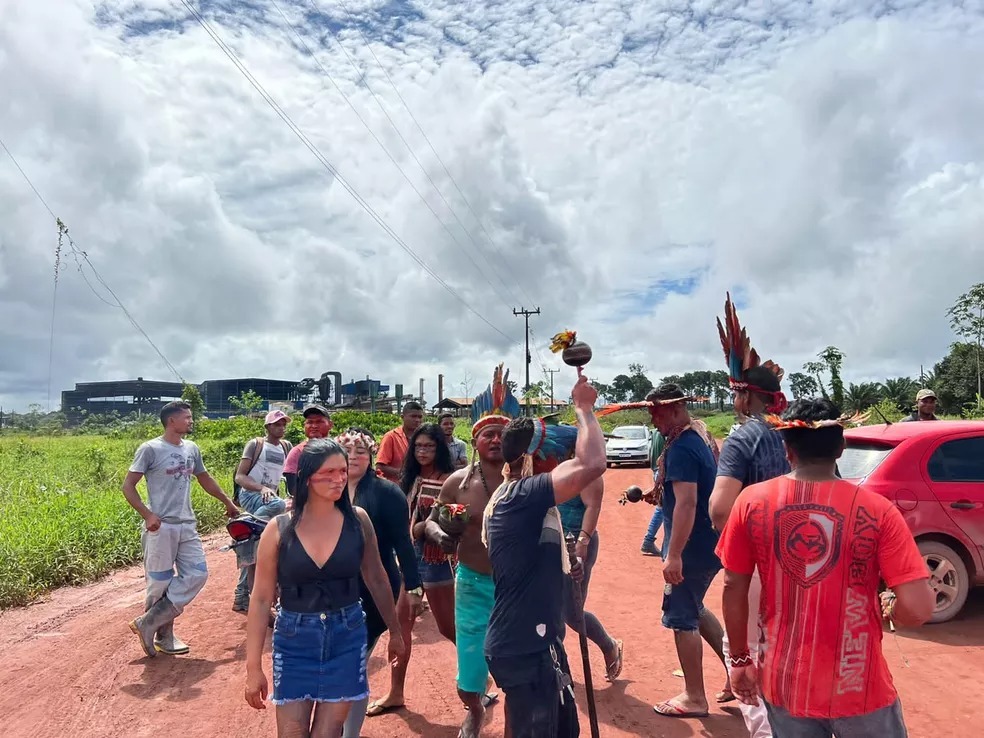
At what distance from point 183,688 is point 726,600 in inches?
162

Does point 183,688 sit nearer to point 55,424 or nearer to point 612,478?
point 612,478

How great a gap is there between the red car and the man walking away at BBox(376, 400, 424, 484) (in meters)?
3.96

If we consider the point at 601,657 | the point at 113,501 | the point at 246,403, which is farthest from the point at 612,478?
the point at 246,403

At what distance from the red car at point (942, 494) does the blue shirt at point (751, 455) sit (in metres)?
2.89

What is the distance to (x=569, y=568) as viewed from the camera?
355 cm

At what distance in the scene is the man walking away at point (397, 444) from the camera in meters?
6.89

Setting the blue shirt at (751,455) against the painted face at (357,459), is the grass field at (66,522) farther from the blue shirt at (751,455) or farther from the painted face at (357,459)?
the blue shirt at (751,455)

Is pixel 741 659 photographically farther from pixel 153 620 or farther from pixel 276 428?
pixel 276 428

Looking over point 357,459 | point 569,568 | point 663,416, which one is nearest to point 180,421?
point 357,459

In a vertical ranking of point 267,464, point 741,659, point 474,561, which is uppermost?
point 267,464

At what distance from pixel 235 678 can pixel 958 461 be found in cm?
599

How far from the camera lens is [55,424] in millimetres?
42844

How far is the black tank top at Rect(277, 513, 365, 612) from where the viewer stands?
3154 millimetres

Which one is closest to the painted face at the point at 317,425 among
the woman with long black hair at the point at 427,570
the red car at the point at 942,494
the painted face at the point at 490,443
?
the woman with long black hair at the point at 427,570
